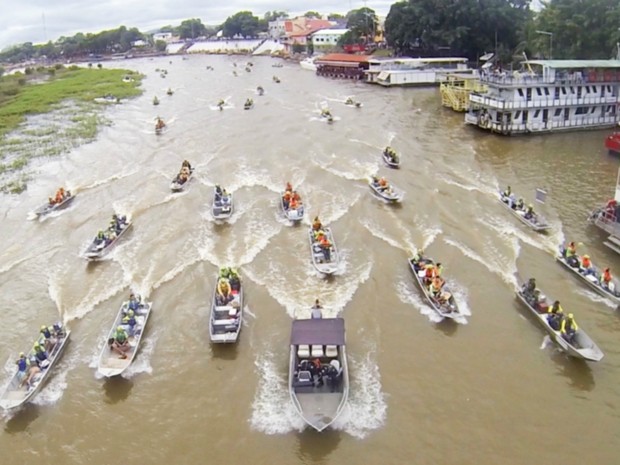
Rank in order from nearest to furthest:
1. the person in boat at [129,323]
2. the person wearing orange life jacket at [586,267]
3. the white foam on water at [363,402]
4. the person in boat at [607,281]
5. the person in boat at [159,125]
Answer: the white foam on water at [363,402]
the person in boat at [129,323]
the person in boat at [607,281]
the person wearing orange life jacket at [586,267]
the person in boat at [159,125]

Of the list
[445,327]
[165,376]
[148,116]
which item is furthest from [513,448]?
[148,116]

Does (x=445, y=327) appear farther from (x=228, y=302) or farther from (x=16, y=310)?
(x=16, y=310)

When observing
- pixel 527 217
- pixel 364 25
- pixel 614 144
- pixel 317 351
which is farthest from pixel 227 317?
pixel 364 25

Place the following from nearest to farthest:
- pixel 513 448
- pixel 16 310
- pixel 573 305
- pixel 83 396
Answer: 1. pixel 513 448
2. pixel 83 396
3. pixel 573 305
4. pixel 16 310

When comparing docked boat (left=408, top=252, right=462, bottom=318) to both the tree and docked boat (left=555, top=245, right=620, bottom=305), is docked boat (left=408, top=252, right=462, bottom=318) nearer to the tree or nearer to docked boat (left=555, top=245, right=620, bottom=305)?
docked boat (left=555, top=245, right=620, bottom=305)

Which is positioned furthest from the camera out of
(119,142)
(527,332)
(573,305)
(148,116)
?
(148,116)

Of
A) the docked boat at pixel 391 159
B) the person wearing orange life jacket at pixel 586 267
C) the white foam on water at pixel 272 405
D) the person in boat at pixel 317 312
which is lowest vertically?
the white foam on water at pixel 272 405

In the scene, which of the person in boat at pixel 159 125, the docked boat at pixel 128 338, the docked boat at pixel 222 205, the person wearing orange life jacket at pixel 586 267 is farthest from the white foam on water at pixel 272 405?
the person in boat at pixel 159 125

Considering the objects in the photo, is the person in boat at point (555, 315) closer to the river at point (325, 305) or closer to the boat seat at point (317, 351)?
the river at point (325, 305)

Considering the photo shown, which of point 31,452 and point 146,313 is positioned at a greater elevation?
point 146,313
